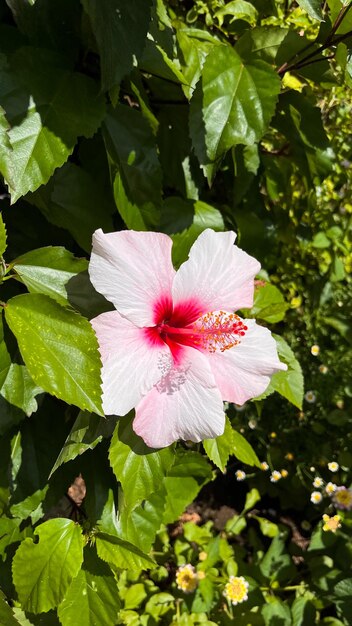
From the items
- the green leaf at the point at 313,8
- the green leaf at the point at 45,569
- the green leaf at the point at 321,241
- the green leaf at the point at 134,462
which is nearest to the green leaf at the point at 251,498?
the green leaf at the point at 321,241

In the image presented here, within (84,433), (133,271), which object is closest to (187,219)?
(133,271)

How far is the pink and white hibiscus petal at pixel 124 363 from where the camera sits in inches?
33.1

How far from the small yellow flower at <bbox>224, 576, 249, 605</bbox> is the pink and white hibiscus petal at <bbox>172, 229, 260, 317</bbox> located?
1.47m

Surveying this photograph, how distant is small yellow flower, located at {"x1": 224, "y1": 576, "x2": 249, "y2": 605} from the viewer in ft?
6.65

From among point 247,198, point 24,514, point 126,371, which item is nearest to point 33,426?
point 24,514

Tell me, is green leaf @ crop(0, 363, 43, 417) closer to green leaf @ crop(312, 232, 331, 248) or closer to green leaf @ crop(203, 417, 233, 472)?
green leaf @ crop(203, 417, 233, 472)

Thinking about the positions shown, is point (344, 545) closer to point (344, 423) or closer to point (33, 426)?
point (344, 423)

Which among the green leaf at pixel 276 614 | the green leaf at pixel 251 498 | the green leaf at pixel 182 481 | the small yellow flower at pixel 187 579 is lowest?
the green leaf at pixel 276 614

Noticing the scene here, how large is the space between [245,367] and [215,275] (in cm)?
16

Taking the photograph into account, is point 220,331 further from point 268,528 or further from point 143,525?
point 268,528

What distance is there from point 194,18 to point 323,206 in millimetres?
1209

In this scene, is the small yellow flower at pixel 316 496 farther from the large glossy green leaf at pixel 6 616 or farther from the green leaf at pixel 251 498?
the large glossy green leaf at pixel 6 616

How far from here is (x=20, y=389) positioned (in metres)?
0.98

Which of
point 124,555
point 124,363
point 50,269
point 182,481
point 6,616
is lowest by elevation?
point 182,481
